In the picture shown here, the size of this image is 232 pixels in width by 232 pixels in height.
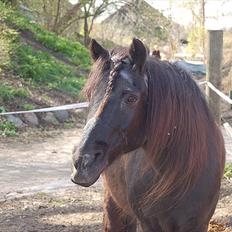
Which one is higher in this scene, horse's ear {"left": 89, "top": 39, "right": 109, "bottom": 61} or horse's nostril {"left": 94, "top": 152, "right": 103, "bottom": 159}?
horse's ear {"left": 89, "top": 39, "right": 109, "bottom": 61}

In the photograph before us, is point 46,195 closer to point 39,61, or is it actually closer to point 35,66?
point 35,66

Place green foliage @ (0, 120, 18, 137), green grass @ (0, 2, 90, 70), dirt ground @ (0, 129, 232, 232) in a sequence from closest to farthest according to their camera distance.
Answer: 1. dirt ground @ (0, 129, 232, 232)
2. green foliage @ (0, 120, 18, 137)
3. green grass @ (0, 2, 90, 70)

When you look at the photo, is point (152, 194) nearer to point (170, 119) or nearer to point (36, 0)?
point (170, 119)

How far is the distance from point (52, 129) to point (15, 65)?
315cm

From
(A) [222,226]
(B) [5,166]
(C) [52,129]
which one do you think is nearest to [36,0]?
(C) [52,129]

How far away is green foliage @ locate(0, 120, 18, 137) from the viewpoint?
922cm

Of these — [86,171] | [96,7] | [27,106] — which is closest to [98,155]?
[86,171]

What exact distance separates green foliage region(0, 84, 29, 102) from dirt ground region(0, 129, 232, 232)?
5.98 feet

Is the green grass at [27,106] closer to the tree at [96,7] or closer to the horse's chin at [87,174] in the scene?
the horse's chin at [87,174]

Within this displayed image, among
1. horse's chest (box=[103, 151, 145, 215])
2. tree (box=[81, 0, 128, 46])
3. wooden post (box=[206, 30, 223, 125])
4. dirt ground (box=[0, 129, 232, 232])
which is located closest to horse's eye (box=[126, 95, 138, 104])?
horse's chest (box=[103, 151, 145, 215])

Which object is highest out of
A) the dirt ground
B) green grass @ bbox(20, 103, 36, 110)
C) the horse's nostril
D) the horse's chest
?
the horse's nostril

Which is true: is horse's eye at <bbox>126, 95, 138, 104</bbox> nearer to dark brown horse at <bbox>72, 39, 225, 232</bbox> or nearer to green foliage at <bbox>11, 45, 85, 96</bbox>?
dark brown horse at <bbox>72, 39, 225, 232</bbox>

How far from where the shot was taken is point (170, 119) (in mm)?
2678

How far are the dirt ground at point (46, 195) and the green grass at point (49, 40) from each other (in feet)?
23.7
